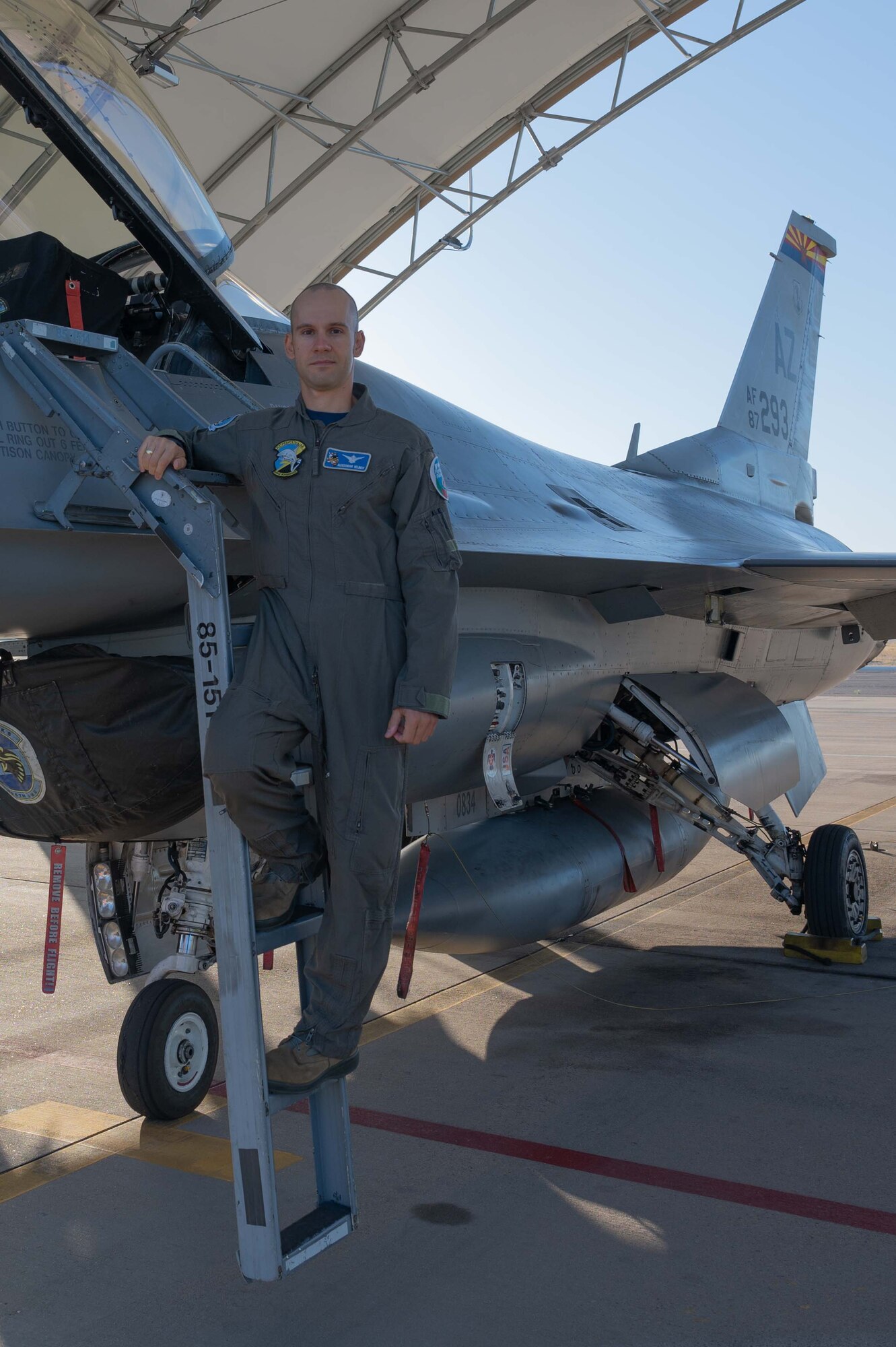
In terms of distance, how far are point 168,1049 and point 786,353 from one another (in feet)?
26.4

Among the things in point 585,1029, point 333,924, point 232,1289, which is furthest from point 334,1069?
point 585,1029

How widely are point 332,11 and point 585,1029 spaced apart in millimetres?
11175

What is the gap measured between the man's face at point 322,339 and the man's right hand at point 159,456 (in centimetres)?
32

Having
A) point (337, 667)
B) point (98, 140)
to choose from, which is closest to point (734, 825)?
point (337, 667)

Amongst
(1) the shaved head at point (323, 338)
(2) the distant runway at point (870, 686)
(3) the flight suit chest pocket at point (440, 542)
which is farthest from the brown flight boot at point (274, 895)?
(2) the distant runway at point (870, 686)

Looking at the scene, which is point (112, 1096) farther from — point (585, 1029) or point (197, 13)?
point (197, 13)

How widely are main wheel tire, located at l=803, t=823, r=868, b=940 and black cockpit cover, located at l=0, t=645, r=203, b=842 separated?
3.82 m

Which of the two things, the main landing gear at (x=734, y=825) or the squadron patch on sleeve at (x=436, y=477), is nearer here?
the squadron patch on sleeve at (x=436, y=477)

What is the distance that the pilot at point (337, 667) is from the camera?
2369mm

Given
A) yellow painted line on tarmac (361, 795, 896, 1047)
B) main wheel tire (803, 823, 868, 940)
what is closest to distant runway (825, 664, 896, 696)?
yellow painted line on tarmac (361, 795, 896, 1047)

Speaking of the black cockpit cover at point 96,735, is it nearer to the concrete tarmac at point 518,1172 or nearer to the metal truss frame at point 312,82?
the concrete tarmac at point 518,1172

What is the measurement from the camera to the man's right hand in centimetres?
240

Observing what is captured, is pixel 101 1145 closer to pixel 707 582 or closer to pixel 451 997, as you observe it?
pixel 451 997

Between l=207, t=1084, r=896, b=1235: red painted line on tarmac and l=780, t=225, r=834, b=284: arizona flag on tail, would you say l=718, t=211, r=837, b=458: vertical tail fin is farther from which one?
l=207, t=1084, r=896, b=1235: red painted line on tarmac
